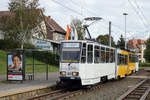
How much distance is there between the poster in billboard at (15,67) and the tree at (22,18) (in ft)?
58.3

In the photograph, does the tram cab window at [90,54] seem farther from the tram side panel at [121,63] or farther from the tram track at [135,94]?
the tram side panel at [121,63]

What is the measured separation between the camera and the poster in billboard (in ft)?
55.6

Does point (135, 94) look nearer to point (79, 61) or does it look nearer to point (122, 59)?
point (79, 61)

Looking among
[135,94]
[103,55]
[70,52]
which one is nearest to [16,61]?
[70,52]

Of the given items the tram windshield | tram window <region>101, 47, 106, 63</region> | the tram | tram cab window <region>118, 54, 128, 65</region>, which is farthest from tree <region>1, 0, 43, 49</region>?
the tram windshield

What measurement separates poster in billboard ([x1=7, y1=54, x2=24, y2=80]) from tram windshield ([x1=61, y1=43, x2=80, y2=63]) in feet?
11.7

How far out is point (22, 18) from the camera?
35.1 m

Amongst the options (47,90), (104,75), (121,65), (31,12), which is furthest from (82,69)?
(31,12)

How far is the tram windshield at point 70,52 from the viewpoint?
14594 millimetres

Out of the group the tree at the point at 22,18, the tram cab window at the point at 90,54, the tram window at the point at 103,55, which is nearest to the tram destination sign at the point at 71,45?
the tram cab window at the point at 90,54

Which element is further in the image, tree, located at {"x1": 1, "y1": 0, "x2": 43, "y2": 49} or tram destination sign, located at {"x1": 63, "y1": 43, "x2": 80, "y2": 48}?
tree, located at {"x1": 1, "y1": 0, "x2": 43, "y2": 49}

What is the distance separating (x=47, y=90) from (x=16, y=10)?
877 inches

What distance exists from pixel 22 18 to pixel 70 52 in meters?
21.8

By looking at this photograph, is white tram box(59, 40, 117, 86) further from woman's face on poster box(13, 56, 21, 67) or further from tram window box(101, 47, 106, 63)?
woman's face on poster box(13, 56, 21, 67)
